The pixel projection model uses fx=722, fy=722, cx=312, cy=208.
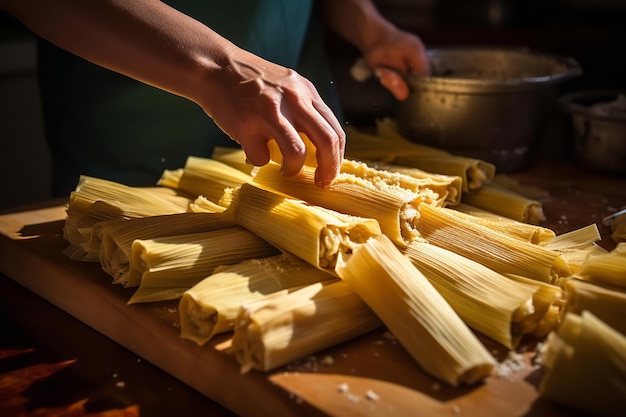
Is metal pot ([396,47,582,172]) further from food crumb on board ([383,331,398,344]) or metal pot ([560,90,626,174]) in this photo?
food crumb on board ([383,331,398,344])

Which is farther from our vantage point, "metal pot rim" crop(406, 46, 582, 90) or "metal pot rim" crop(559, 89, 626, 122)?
"metal pot rim" crop(559, 89, 626, 122)

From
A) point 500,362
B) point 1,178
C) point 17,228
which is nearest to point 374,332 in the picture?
point 500,362

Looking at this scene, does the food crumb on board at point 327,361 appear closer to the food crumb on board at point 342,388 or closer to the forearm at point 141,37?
the food crumb on board at point 342,388

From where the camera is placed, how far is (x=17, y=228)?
1.93m

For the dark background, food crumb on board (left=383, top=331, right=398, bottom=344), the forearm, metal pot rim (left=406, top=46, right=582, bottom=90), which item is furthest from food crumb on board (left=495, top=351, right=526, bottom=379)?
the dark background

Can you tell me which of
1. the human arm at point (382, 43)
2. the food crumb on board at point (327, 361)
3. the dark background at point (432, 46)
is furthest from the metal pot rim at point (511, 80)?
the food crumb on board at point (327, 361)

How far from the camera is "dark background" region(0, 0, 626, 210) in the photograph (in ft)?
10.7

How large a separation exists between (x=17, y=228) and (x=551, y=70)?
1869 millimetres

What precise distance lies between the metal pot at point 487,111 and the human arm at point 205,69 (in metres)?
0.86

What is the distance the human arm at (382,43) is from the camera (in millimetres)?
2523

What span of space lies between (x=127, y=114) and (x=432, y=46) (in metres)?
1.84

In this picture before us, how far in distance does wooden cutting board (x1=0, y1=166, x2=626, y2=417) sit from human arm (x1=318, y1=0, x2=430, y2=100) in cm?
127

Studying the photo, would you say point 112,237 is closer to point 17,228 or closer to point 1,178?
point 17,228

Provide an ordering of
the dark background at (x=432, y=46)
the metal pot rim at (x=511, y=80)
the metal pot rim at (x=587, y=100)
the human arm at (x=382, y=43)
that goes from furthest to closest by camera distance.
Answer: the dark background at (x=432, y=46)
the human arm at (x=382, y=43)
the metal pot rim at (x=587, y=100)
the metal pot rim at (x=511, y=80)
